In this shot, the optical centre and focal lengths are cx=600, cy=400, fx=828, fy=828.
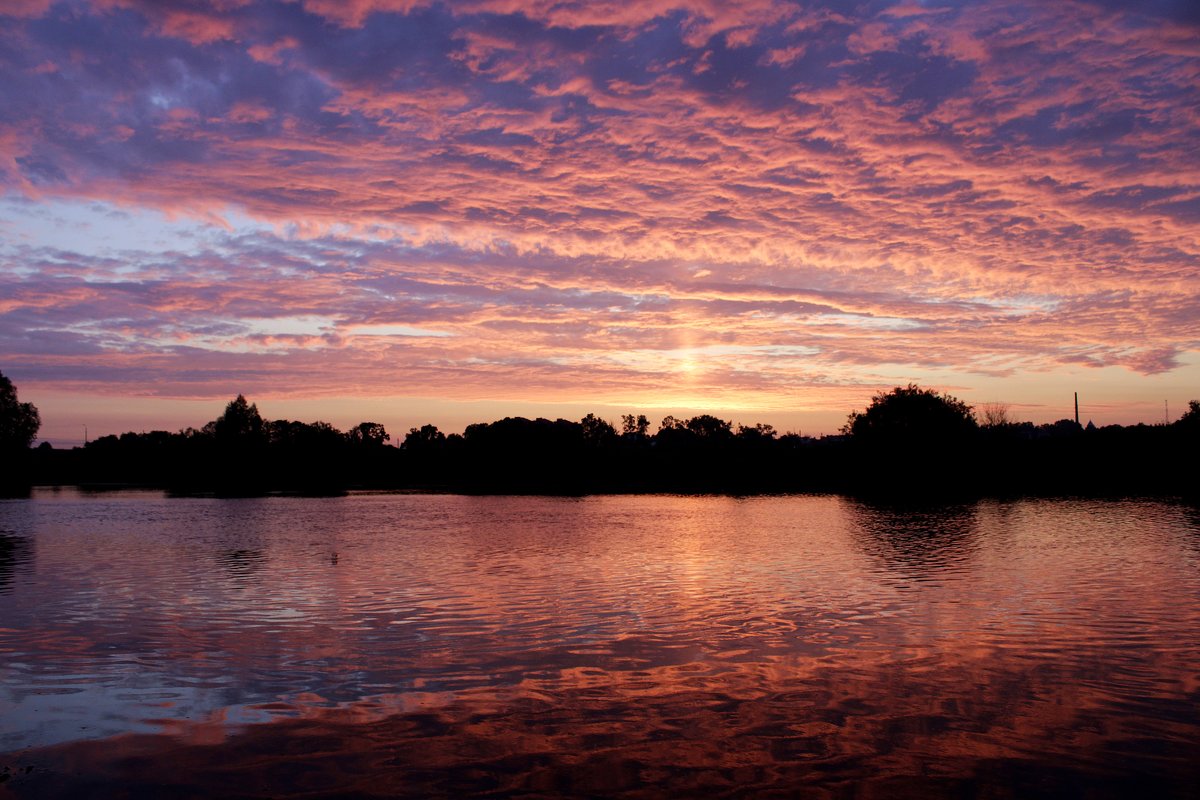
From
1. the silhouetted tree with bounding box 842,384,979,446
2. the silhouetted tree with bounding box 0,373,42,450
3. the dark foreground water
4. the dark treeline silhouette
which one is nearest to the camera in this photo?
the dark foreground water

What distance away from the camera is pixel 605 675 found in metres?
15.1

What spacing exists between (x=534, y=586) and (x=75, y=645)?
1248 cm

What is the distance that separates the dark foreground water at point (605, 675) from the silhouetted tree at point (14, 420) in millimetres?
137380

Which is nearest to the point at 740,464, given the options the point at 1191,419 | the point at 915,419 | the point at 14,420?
the point at 915,419

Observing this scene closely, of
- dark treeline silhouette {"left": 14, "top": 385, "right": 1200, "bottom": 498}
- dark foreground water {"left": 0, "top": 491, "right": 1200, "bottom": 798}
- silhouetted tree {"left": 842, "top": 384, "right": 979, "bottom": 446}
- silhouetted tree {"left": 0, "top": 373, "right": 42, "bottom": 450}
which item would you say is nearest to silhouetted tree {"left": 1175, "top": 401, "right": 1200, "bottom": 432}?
dark treeline silhouette {"left": 14, "top": 385, "right": 1200, "bottom": 498}

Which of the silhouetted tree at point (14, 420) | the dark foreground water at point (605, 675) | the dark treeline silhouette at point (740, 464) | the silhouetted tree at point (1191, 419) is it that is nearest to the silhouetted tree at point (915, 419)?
the dark treeline silhouette at point (740, 464)

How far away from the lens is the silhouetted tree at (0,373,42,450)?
146 m

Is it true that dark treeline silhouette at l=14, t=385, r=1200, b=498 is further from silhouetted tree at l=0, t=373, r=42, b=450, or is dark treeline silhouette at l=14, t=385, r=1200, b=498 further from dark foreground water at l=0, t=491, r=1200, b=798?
dark foreground water at l=0, t=491, r=1200, b=798

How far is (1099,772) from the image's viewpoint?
Result: 401 inches

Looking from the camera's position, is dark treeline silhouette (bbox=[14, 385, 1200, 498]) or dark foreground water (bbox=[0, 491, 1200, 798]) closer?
dark foreground water (bbox=[0, 491, 1200, 798])

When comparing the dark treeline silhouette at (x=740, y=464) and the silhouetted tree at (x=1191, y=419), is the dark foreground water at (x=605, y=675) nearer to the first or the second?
the dark treeline silhouette at (x=740, y=464)

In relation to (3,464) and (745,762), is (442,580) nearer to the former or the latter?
(745,762)

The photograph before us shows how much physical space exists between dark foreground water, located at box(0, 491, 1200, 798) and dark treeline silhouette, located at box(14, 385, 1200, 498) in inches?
2737

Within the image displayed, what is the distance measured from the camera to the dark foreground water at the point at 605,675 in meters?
10.4
